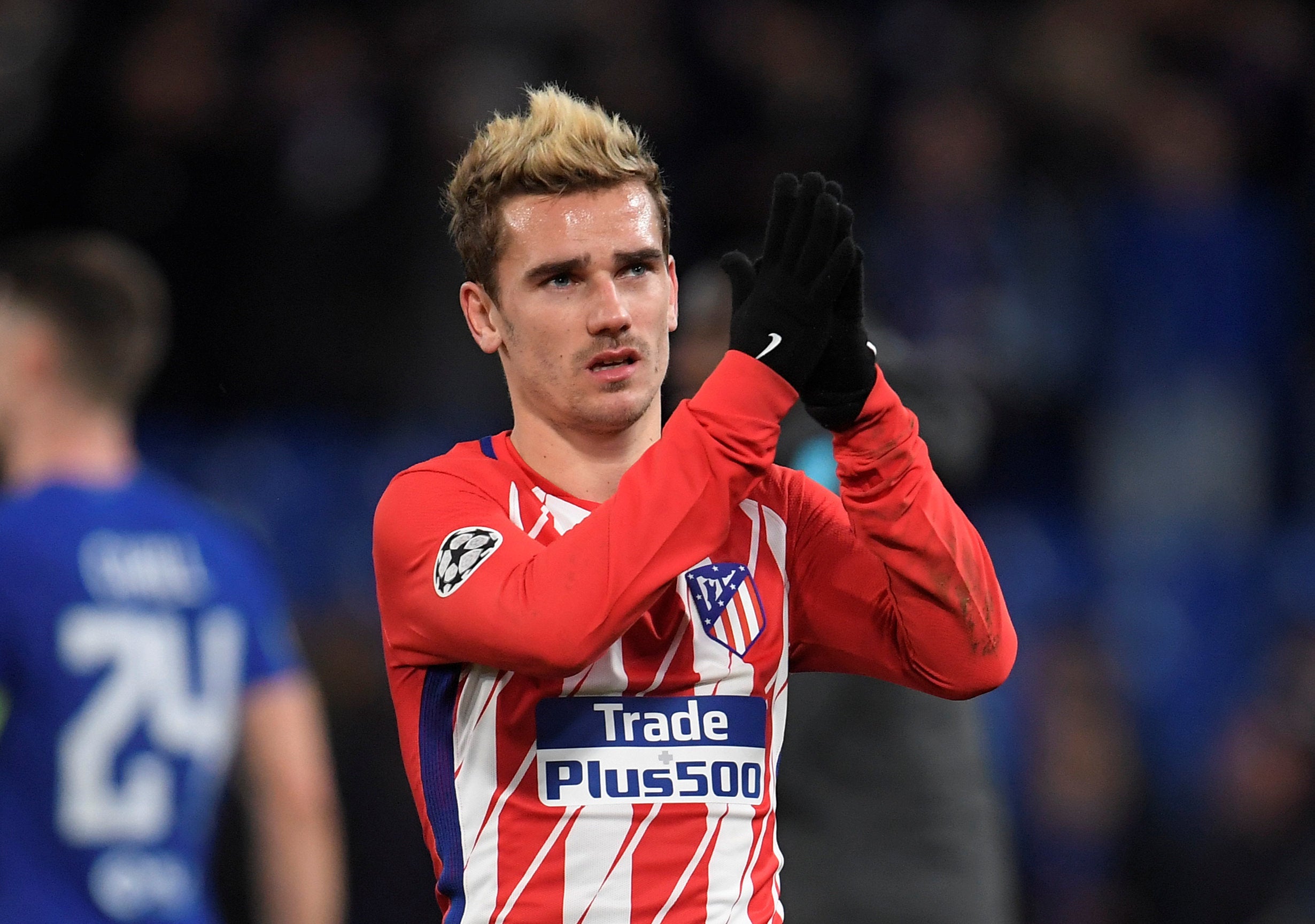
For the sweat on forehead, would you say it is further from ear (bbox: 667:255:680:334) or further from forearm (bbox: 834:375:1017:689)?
forearm (bbox: 834:375:1017:689)

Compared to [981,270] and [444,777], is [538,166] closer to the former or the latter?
[444,777]

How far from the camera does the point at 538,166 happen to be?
2.68m

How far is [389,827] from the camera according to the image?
6723 mm

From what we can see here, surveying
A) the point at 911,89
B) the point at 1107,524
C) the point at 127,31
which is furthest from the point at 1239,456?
the point at 127,31

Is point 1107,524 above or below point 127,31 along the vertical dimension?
below

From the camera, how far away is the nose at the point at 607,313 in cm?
262

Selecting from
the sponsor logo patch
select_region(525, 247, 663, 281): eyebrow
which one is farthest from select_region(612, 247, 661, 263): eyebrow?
the sponsor logo patch

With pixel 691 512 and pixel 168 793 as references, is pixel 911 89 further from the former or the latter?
pixel 691 512

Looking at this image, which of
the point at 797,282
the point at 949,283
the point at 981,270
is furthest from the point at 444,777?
the point at 981,270

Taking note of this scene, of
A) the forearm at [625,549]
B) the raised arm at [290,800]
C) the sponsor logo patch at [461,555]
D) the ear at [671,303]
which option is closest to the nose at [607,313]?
the ear at [671,303]

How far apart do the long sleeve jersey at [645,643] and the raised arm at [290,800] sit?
1.66 metres

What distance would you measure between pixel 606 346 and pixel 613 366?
4cm

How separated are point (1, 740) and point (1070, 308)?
251 inches

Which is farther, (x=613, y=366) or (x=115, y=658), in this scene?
(x=115, y=658)
